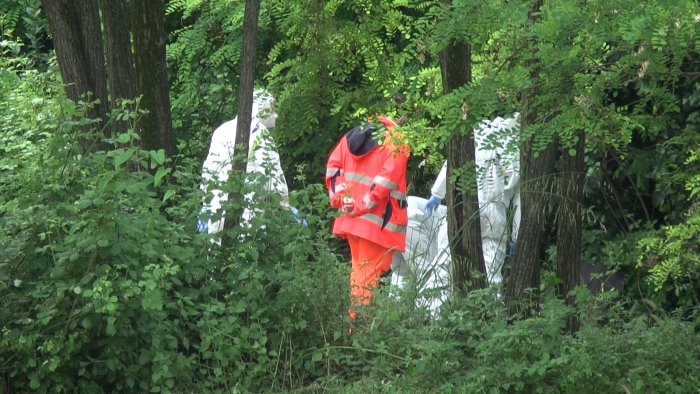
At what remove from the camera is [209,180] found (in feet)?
23.7

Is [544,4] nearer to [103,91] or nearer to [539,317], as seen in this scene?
[539,317]

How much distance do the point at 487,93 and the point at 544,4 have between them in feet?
1.76

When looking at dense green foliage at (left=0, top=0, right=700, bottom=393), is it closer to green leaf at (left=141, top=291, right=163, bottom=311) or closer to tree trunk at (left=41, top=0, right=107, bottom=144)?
green leaf at (left=141, top=291, right=163, bottom=311)

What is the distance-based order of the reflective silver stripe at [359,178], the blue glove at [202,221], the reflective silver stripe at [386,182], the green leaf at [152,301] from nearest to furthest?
the green leaf at [152,301] < the blue glove at [202,221] < the reflective silver stripe at [386,182] < the reflective silver stripe at [359,178]

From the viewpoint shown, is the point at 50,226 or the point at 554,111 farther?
the point at 50,226

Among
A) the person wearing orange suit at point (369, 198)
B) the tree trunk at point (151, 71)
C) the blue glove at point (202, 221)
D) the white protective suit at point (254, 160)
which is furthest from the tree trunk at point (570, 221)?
the tree trunk at point (151, 71)

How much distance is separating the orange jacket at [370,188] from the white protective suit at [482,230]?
0.66ft

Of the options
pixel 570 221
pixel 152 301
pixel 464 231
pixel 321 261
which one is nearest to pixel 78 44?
pixel 321 261

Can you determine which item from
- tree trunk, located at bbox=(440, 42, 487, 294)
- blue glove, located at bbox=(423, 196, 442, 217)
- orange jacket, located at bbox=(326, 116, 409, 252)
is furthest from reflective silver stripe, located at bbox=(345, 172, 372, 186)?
tree trunk, located at bbox=(440, 42, 487, 294)

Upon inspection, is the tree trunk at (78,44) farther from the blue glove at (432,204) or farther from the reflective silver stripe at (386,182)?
the blue glove at (432,204)

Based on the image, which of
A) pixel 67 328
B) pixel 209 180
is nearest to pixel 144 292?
pixel 67 328

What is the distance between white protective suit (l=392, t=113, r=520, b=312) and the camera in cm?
777

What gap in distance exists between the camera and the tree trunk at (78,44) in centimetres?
776

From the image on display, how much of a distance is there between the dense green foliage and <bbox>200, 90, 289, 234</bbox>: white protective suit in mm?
180
